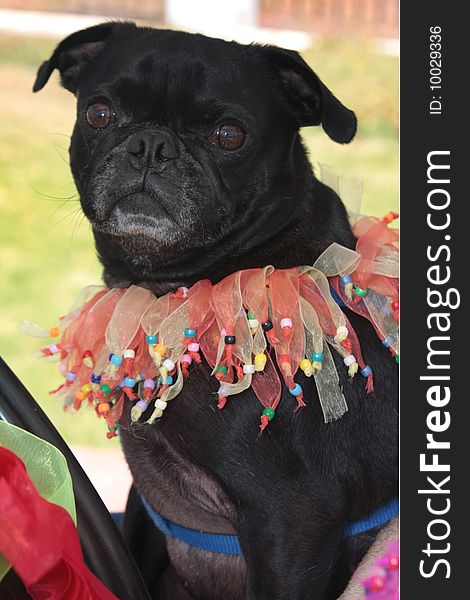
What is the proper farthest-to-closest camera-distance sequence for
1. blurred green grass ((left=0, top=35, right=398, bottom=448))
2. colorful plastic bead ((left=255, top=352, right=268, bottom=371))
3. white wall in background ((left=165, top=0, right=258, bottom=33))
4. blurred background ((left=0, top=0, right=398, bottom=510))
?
white wall in background ((left=165, top=0, right=258, bottom=33)) → blurred background ((left=0, top=0, right=398, bottom=510)) → blurred green grass ((left=0, top=35, right=398, bottom=448)) → colorful plastic bead ((left=255, top=352, right=268, bottom=371))

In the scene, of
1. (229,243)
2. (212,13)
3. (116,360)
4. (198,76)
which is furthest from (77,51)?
(212,13)

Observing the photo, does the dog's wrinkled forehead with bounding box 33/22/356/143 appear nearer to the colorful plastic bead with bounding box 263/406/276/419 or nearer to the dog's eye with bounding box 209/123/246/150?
the dog's eye with bounding box 209/123/246/150

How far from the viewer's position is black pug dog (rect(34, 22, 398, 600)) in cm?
118

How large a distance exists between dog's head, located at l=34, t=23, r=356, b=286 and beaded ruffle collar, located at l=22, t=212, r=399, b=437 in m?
0.09

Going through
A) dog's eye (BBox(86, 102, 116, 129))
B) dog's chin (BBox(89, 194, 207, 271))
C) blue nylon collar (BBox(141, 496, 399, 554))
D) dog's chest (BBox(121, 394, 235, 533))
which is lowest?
blue nylon collar (BBox(141, 496, 399, 554))

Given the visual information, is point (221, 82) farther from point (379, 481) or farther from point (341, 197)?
point (379, 481)

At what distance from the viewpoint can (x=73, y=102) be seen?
377 centimetres

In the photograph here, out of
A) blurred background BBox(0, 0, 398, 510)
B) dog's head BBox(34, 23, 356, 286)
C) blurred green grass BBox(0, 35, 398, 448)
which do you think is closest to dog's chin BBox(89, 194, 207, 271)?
dog's head BBox(34, 23, 356, 286)

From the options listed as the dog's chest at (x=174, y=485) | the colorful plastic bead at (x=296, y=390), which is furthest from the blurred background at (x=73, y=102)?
the colorful plastic bead at (x=296, y=390)

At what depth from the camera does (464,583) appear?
2.77 feet

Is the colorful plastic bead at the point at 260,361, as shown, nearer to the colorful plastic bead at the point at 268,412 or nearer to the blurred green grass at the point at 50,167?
the colorful plastic bead at the point at 268,412

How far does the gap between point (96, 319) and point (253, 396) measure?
259mm

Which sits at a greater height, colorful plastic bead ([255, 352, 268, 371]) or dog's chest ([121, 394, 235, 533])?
colorful plastic bead ([255, 352, 268, 371])

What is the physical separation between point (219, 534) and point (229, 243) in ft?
1.33
